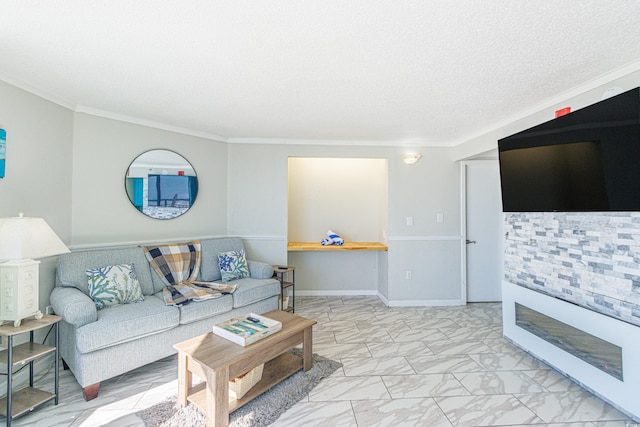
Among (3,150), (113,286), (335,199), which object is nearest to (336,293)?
(335,199)

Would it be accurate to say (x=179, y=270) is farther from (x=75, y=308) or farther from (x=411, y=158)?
(x=411, y=158)

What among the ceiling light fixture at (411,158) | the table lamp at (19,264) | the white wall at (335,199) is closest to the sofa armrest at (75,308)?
the table lamp at (19,264)

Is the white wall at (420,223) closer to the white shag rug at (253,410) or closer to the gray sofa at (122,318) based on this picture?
the gray sofa at (122,318)

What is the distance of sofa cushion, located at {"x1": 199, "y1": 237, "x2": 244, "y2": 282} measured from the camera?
3.44 metres

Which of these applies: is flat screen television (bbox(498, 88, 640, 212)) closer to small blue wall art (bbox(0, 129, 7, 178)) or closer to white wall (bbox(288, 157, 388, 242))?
white wall (bbox(288, 157, 388, 242))

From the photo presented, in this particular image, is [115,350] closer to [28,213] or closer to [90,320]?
[90,320]

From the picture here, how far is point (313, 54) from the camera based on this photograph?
186 cm

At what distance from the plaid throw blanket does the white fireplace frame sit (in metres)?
2.86

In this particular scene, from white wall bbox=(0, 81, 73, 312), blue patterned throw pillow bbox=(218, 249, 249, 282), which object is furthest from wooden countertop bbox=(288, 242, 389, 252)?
white wall bbox=(0, 81, 73, 312)

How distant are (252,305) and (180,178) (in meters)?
1.72

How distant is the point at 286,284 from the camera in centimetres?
382

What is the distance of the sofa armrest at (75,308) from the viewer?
2.08m

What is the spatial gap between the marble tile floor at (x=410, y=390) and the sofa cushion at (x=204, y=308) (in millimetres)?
427

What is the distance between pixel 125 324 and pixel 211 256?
1.36m
